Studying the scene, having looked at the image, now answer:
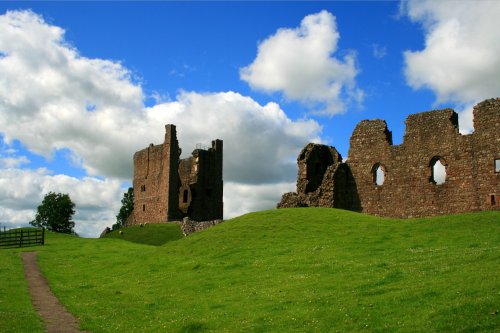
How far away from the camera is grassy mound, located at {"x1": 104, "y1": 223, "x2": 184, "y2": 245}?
180ft

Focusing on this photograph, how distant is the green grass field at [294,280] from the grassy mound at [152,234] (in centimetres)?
1658

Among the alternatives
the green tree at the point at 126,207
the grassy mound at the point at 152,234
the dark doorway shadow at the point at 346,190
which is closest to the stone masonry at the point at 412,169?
the dark doorway shadow at the point at 346,190

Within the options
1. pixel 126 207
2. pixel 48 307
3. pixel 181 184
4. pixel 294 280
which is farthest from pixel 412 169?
pixel 126 207

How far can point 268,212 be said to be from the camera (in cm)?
3900

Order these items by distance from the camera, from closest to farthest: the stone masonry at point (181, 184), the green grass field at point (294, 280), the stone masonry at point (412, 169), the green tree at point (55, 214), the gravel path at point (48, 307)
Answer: the green grass field at point (294, 280) < the gravel path at point (48, 307) < the stone masonry at point (412, 169) < the stone masonry at point (181, 184) < the green tree at point (55, 214)

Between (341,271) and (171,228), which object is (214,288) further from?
(171,228)

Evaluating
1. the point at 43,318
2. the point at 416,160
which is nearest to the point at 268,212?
the point at 416,160

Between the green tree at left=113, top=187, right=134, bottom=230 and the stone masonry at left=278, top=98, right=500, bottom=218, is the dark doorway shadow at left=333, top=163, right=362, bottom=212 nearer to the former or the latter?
the stone masonry at left=278, top=98, right=500, bottom=218

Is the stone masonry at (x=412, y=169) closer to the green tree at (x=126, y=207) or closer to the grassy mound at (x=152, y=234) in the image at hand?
the grassy mound at (x=152, y=234)

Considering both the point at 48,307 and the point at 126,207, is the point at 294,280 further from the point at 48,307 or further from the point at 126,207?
the point at 126,207

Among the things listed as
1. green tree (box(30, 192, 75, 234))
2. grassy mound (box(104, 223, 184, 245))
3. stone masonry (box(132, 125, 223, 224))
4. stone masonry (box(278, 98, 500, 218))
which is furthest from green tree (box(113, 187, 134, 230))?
stone masonry (box(278, 98, 500, 218))

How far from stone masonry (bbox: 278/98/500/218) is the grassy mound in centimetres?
1572

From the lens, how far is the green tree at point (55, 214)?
98875 millimetres

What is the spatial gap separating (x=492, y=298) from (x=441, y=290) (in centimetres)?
183
